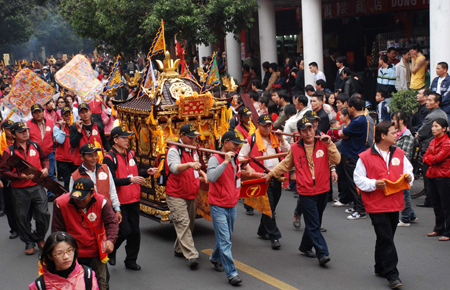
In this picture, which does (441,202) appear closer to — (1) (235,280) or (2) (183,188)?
(1) (235,280)

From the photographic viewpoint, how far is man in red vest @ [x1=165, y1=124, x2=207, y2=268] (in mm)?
6965

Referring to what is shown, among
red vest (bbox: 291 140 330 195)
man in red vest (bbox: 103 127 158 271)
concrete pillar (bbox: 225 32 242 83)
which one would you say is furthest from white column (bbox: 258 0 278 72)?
man in red vest (bbox: 103 127 158 271)

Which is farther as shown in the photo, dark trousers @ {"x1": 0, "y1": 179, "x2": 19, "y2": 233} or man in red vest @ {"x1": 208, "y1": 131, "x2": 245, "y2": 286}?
dark trousers @ {"x1": 0, "y1": 179, "x2": 19, "y2": 233}

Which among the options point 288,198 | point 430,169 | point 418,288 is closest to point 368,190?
point 418,288

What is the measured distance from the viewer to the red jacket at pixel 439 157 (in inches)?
299

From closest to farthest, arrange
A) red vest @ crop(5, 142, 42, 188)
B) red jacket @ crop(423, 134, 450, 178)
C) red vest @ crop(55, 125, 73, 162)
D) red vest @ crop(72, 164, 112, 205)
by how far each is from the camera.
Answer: red vest @ crop(72, 164, 112, 205), red jacket @ crop(423, 134, 450, 178), red vest @ crop(5, 142, 42, 188), red vest @ crop(55, 125, 73, 162)

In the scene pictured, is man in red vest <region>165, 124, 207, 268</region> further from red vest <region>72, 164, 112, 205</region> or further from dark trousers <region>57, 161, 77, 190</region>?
dark trousers <region>57, 161, 77, 190</region>

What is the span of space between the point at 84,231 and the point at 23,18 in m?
40.5

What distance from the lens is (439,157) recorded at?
761cm

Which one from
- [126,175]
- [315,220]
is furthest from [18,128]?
[315,220]

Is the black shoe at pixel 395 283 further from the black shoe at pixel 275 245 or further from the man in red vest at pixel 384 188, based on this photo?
the black shoe at pixel 275 245

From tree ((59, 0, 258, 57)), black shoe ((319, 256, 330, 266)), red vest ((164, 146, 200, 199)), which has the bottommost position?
black shoe ((319, 256, 330, 266))

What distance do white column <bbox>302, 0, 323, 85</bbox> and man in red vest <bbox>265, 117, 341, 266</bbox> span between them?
921 cm

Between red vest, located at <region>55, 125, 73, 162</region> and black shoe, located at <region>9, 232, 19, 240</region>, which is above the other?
red vest, located at <region>55, 125, 73, 162</region>
